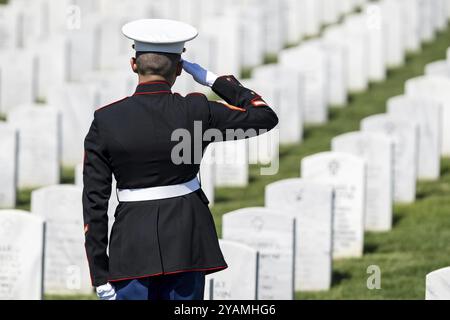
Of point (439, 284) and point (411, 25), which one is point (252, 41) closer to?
point (411, 25)

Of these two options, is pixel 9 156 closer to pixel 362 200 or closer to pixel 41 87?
pixel 362 200

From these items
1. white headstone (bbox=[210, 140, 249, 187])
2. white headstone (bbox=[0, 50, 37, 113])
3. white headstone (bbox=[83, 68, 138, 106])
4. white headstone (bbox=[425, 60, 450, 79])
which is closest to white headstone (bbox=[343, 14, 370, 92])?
white headstone (bbox=[425, 60, 450, 79])

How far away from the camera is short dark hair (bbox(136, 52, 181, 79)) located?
5.41m

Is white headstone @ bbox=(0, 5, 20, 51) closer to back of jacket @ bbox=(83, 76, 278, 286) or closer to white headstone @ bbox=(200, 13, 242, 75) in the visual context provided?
white headstone @ bbox=(200, 13, 242, 75)

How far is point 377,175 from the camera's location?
37.9 ft

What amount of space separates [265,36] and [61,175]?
6926mm

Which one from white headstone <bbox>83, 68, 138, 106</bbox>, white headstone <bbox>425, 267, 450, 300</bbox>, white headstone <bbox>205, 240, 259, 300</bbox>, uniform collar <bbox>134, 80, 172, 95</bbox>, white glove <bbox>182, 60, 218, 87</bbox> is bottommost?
white headstone <bbox>83, 68, 138, 106</bbox>

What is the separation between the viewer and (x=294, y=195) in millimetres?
9977

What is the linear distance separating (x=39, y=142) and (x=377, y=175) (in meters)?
3.53

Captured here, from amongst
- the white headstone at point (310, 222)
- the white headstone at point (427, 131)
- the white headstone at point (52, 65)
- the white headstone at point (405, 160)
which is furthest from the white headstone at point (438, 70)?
the white headstone at point (310, 222)

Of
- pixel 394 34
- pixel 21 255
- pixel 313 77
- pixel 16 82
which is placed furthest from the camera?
pixel 394 34

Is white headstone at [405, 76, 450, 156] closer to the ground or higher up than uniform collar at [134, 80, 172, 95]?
closer to the ground

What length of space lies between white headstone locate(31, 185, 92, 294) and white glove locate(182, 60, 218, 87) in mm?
4420

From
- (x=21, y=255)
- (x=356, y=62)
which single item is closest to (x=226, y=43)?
(x=356, y=62)
